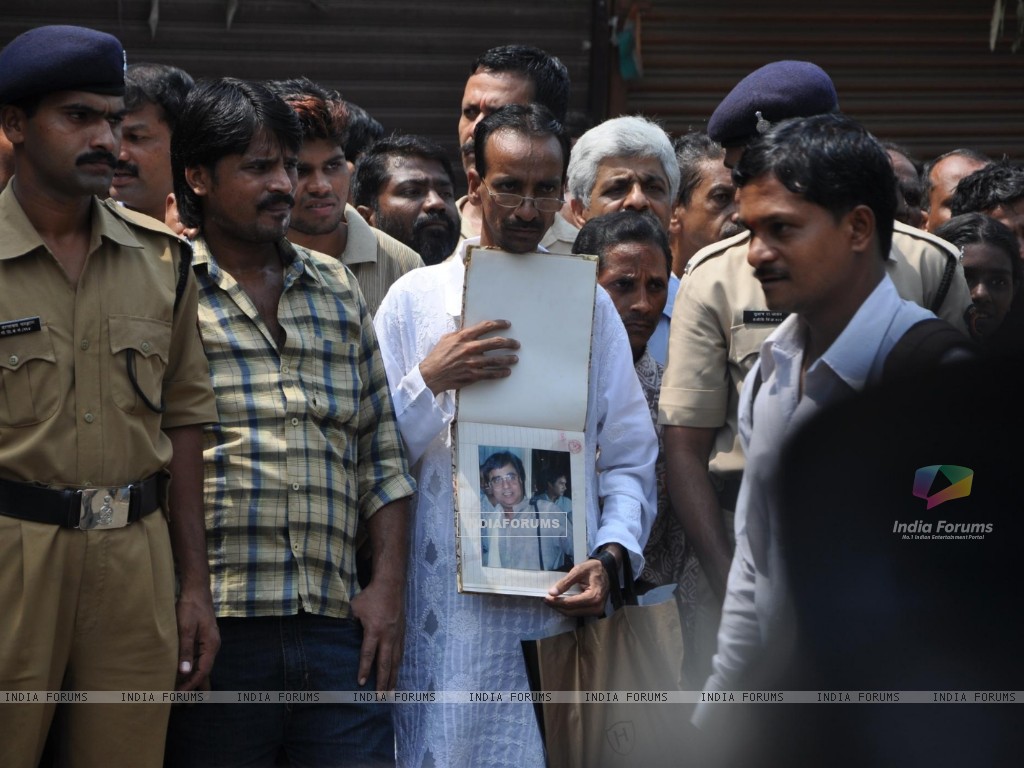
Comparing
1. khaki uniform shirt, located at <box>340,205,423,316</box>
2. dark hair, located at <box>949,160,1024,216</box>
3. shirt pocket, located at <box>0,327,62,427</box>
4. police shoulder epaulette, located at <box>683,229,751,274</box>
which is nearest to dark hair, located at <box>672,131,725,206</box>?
dark hair, located at <box>949,160,1024,216</box>

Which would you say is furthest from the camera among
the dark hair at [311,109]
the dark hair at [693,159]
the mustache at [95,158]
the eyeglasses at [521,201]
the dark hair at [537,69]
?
the dark hair at [537,69]

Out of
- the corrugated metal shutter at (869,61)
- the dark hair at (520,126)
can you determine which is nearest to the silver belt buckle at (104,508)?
the dark hair at (520,126)

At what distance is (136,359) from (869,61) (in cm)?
466

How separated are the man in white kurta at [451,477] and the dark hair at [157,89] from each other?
111cm

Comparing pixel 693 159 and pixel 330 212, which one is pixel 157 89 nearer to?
pixel 330 212

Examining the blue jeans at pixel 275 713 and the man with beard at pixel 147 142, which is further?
the man with beard at pixel 147 142

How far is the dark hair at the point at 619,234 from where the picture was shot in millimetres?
3820

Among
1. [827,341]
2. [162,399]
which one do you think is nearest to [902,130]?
[162,399]

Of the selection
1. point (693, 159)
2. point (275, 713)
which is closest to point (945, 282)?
point (275, 713)

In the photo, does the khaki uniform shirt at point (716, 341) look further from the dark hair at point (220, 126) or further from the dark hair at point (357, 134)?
the dark hair at point (357, 134)

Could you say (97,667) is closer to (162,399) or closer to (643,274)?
(162,399)

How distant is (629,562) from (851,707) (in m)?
1.34

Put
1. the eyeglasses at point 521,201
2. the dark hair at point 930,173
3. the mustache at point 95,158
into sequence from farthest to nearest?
the dark hair at point 930,173 < the eyeglasses at point 521,201 < the mustache at point 95,158

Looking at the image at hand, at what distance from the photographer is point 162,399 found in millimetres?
2977
